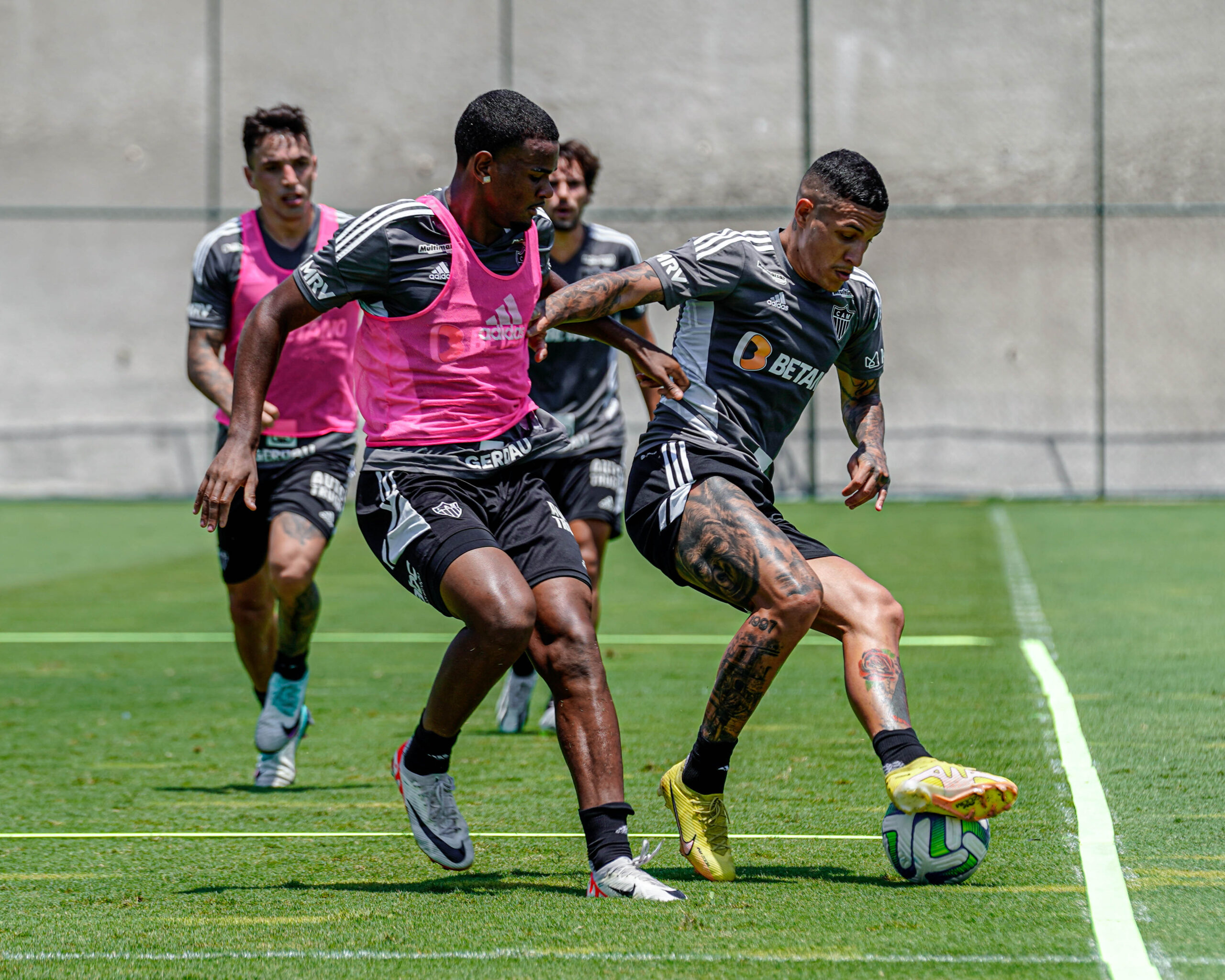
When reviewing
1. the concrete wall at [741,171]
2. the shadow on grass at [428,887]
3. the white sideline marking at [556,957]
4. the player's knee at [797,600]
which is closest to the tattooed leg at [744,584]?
the player's knee at [797,600]

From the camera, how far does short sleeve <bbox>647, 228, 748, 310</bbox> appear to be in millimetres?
4500

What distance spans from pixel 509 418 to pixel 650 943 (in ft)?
5.36

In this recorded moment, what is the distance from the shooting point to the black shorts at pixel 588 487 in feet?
23.1

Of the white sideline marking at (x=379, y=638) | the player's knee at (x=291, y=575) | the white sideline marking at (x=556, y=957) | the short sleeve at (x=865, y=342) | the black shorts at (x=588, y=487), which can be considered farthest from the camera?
the white sideline marking at (x=379, y=638)

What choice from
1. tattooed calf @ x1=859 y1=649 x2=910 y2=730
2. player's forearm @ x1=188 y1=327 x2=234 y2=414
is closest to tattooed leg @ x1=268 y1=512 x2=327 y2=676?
player's forearm @ x1=188 y1=327 x2=234 y2=414

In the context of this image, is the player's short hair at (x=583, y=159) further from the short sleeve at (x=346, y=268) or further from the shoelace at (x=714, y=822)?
the shoelace at (x=714, y=822)

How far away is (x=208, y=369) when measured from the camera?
20.3 ft

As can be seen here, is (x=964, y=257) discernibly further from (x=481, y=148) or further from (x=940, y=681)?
(x=481, y=148)

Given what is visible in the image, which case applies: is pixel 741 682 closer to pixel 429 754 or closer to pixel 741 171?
pixel 429 754

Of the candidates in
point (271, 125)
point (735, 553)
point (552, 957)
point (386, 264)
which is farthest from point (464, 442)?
point (271, 125)

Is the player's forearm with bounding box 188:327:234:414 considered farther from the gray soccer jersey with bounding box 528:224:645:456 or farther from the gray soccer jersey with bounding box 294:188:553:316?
the gray soccer jersey with bounding box 294:188:553:316

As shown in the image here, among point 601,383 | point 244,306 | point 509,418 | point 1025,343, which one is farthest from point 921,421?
point 509,418

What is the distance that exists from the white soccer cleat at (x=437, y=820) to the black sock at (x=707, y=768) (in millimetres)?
615

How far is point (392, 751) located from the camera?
6.41m
